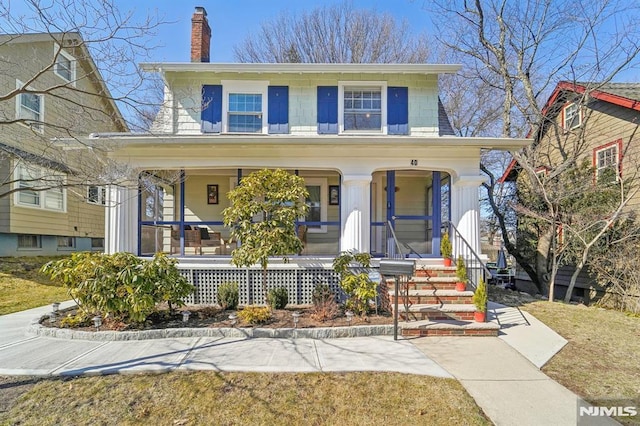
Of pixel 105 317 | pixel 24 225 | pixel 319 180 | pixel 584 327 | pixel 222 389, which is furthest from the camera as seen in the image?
pixel 24 225

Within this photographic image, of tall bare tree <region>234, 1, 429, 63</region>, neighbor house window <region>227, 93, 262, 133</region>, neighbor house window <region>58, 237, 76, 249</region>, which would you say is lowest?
neighbor house window <region>58, 237, 76, 249</region>

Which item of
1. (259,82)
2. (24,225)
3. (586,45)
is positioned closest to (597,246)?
(586,45)

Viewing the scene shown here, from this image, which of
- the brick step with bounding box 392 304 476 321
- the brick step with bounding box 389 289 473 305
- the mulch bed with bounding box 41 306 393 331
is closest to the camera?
the mulch bed with bounding box 41 306 393 331

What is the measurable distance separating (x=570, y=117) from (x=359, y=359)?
1346cm

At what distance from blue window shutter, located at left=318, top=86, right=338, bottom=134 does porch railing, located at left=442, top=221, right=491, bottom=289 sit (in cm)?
398

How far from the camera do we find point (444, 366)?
15.3 ft

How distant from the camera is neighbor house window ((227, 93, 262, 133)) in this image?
9.48 metres

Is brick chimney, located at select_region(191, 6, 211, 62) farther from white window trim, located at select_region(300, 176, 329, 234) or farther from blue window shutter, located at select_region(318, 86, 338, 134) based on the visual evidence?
white window trim, located at select_region(300, 176, 329, 234)

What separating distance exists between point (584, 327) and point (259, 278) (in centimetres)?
675

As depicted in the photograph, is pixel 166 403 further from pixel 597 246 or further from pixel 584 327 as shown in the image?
pixel 597 246

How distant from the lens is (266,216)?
6.88 metres

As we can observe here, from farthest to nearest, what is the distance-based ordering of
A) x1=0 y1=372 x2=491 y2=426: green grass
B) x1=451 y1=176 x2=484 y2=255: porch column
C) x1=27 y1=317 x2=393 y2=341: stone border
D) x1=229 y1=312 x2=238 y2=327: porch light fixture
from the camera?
x1=451 y1=176 x2=484 y2=255: porch column < x1=229 y1=312 x2=238 y2=327: porch light fixture < x1=27 y1=317 x2=393 y2=341: stone border < x1=0 y1=372 x2=491 y2=426: green grass

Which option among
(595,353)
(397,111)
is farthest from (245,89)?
(595,353)

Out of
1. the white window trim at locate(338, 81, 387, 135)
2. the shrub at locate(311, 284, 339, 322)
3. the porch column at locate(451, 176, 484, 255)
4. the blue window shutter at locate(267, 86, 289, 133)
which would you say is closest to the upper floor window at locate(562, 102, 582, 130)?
the porch column at locate(451, 176, 484, 255)
